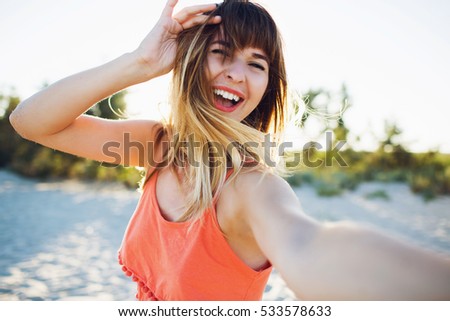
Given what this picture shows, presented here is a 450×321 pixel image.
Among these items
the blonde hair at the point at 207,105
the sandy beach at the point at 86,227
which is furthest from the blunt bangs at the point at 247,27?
the sandy beach at the point at 86,227

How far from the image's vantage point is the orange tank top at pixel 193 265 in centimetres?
124

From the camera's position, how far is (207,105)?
5.52 ft

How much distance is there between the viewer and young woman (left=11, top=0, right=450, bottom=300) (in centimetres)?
91

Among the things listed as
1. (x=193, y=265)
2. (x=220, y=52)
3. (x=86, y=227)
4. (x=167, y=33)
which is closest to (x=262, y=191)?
(x=193, y=265)

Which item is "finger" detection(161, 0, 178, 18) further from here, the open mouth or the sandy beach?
the sandy beach

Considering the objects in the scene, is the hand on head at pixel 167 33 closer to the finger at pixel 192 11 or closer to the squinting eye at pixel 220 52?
the finger at pixel 192 11

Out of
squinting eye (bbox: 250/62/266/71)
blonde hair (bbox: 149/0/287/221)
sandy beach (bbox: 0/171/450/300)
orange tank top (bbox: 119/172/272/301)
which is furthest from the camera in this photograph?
sandy beach (bbox: 0/171/450/300)

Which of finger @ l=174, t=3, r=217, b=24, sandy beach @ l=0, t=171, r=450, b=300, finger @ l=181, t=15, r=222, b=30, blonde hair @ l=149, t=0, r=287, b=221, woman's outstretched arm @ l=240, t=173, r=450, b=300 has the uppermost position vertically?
finger @ l=174, t=3, r=217, b=24

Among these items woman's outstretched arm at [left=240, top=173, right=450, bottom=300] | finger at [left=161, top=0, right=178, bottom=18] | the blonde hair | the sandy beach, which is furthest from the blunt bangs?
the sandy beach

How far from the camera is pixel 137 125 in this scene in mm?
1743

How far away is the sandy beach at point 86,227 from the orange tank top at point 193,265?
9.20 feet

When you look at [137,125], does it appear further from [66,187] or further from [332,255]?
[66,187]

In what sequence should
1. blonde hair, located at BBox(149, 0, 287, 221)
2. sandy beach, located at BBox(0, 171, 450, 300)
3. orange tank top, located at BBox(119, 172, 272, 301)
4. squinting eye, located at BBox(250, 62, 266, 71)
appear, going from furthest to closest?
sandy beach, located at BBox(0, 171, 450, 300) → squinting eye, located at BBox(250, 62, 266, 71) → blonde hair, located at BBox(149, 0, 287, 221) → orange tank top, located at BBox(119, 172, 272, 301)
